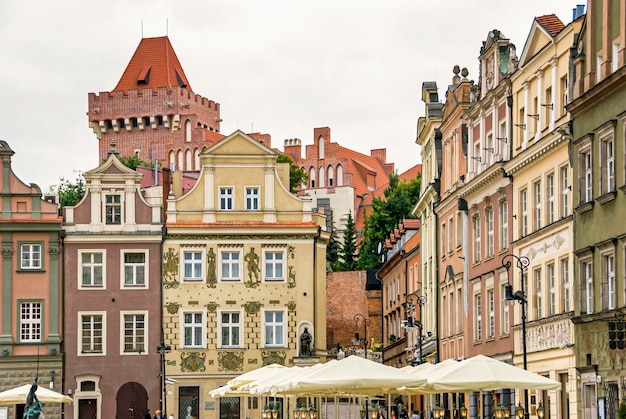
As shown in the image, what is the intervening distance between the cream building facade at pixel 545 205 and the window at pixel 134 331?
2384 centimetres

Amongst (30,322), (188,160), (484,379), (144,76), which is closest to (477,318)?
(484,379)

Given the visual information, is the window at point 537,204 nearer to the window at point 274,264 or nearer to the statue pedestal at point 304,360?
the statue pedestal at point 304,360

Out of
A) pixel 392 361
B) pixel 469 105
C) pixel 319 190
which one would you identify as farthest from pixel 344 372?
pixel 319 190

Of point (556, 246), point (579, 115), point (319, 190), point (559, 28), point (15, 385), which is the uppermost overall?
point (319, 190)

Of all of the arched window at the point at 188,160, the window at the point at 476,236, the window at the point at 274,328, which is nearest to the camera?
the window at the point at 476,236

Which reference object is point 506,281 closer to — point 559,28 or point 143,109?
point 559,28

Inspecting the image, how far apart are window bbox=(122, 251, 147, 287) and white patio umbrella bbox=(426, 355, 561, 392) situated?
3548 centimetres

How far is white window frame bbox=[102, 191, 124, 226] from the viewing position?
65.4 metres

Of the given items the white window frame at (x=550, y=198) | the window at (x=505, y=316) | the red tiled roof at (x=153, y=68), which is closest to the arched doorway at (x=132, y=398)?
the window at (x=505, y=316)

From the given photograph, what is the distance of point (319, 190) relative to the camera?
157125 millimetres

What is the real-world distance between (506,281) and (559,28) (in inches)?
332

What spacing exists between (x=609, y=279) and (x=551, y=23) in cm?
1115

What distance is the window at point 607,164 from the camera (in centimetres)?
3541

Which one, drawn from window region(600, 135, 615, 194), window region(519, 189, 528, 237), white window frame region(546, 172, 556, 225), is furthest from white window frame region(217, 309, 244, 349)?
window region(600, 135, 615, 194)
